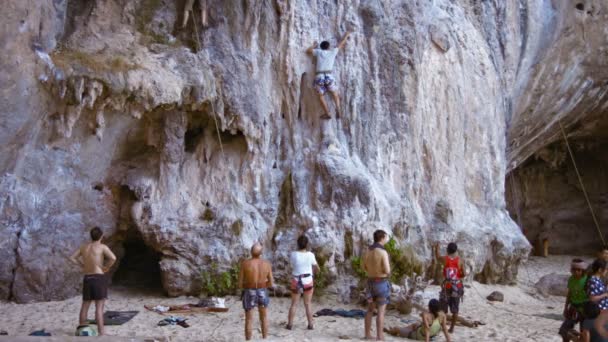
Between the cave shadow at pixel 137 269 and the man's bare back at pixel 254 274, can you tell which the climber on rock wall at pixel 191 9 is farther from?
the man's bare back at pixel 254 274

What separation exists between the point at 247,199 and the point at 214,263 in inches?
51.1

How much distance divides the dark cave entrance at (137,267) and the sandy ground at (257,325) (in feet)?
2.10

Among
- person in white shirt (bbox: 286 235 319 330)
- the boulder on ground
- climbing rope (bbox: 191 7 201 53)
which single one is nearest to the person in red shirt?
person in white shirt (bbox: 286 235 319 330)

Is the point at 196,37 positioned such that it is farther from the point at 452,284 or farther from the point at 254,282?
the point at 452,284

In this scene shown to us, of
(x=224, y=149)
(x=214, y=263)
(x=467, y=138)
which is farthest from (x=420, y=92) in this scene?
(x=214, y=263)

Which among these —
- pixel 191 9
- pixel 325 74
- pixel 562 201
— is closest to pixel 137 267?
pixel 191 9

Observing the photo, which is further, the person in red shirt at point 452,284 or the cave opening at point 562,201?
the cave opening at point 562,201

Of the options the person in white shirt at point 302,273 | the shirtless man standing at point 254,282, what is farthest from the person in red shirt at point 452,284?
the shirtless man standing at point 254,282

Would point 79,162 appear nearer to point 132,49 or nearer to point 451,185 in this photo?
point 132,49

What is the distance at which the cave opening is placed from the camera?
1988 centimetres

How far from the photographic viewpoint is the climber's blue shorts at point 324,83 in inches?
436

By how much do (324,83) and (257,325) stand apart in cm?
457

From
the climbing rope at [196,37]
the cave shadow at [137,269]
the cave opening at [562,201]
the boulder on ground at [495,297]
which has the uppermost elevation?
the climbing rope at [196,37]

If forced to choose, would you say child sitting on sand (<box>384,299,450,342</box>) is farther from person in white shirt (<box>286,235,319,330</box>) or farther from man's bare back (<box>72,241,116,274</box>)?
man's bare back (<box>72,241,116,274</box>)
